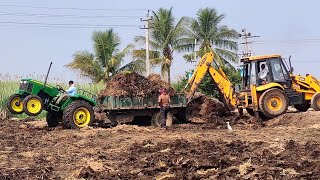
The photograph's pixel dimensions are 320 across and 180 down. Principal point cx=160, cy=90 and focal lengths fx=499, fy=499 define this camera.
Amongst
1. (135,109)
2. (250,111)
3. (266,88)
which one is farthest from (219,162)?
(250,111)

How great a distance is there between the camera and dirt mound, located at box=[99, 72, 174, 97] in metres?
17.5

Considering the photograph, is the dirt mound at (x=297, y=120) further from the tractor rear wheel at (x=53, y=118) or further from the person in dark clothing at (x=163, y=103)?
the tractor rear wheel at (x=53, y=118)

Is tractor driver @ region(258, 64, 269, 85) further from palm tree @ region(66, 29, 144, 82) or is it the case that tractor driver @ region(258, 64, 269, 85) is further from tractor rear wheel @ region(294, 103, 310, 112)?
palm tree @ region(66, 29, 144, 82)

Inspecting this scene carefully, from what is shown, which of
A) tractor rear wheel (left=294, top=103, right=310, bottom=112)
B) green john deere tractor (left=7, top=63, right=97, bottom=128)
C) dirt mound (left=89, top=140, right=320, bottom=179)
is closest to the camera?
dirt mound (left=89, top=140, right=320, bottom=179)

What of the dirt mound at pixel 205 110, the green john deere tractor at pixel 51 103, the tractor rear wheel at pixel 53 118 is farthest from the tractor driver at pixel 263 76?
the tractor rear wheel at pixel 53 118

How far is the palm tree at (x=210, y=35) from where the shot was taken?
4078 centimetres

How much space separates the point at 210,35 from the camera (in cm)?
4100

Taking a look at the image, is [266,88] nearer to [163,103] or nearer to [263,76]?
[263,76]

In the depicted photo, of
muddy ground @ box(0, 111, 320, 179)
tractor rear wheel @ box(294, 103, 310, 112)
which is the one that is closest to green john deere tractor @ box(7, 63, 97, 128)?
muddy ground @ box(0, 111, 320, 179)

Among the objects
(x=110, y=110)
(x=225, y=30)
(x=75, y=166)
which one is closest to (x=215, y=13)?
(x=225, y=30)

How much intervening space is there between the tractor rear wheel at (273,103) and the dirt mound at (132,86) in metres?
3.33

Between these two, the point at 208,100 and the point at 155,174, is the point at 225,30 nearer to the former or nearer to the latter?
the point at 208,100

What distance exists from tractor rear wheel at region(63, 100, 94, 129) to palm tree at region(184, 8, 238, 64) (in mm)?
24630

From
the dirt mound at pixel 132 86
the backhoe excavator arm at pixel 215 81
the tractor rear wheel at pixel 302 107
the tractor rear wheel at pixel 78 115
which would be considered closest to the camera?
the tractor rear wheel at pixel 78 115
